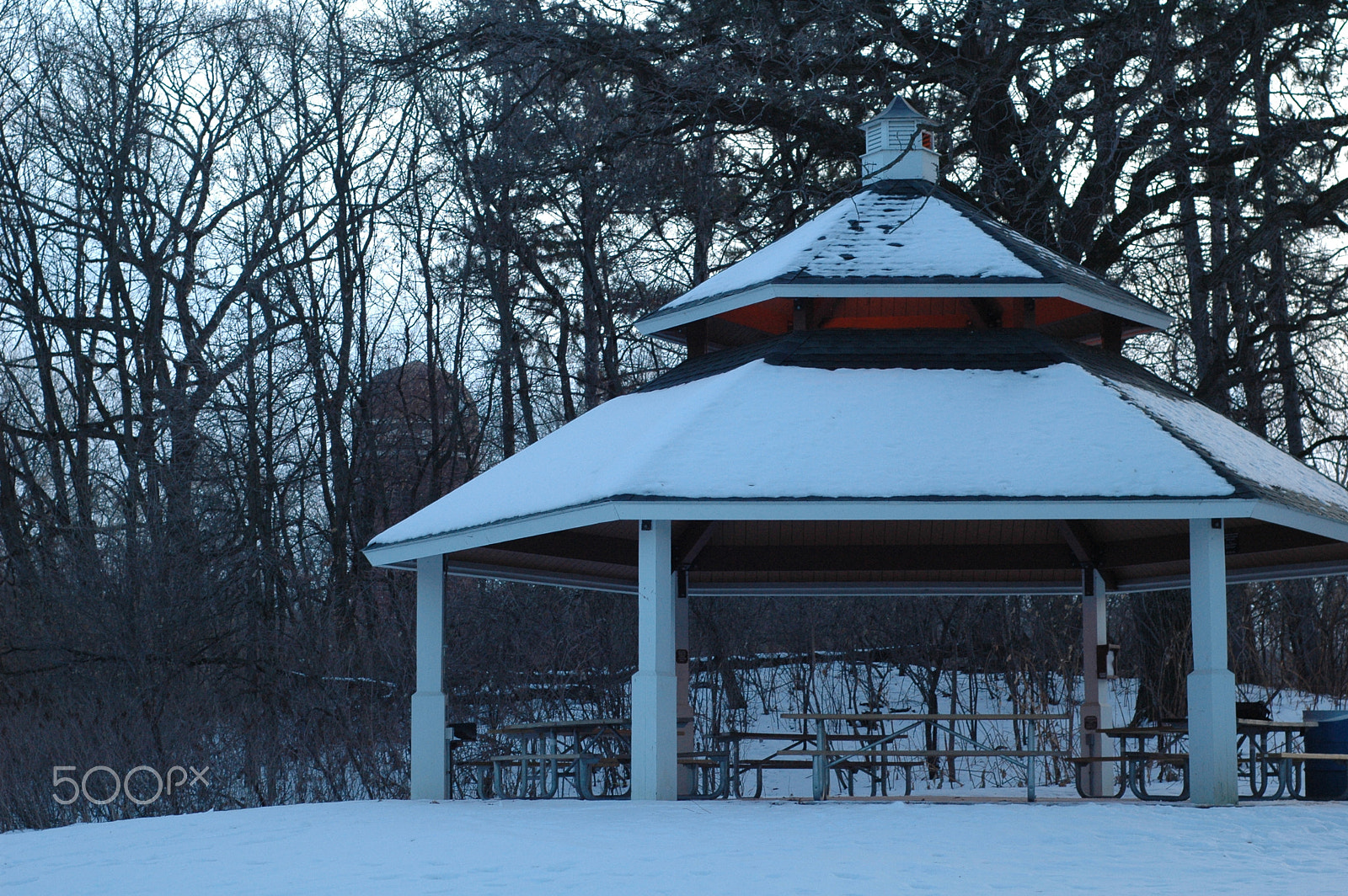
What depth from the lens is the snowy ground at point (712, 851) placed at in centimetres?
812

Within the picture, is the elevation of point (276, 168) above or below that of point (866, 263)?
above

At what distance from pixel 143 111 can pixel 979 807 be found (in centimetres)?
2295

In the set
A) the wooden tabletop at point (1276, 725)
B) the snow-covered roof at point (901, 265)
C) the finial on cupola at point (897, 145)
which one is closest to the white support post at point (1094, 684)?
the wooden tabletop at point (1276, 725)

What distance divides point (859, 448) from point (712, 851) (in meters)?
4.02

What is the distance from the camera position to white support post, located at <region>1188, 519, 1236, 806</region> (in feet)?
36.2

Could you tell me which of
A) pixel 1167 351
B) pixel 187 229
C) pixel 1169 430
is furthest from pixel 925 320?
pixel 187 229

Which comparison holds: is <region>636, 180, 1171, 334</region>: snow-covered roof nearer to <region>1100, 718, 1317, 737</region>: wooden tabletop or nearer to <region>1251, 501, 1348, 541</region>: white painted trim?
<region>1251, 501, 1348, 541</region>: white painted trim

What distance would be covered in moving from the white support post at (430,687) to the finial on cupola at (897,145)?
6557 millimetres

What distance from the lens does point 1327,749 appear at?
511 inches

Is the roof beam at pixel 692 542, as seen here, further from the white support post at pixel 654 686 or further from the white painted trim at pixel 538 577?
the white support post at pixel 654 686

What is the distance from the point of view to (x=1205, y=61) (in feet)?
63.7

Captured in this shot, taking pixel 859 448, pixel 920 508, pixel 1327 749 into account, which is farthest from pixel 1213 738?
pixel 859 448

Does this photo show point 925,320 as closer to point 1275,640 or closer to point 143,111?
point 1275,640

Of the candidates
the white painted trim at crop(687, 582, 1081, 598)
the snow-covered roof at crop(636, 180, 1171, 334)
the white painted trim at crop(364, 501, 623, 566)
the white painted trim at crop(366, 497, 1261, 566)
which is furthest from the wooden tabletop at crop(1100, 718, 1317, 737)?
the white painted trim at crop(364, 501, 623, 566)
